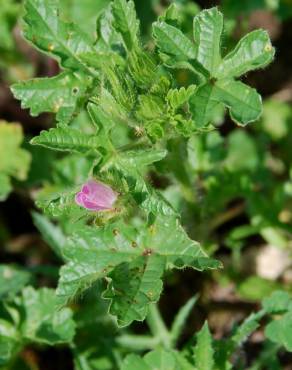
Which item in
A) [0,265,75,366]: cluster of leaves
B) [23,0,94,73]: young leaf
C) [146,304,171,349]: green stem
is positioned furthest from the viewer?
[146,304,171,349]: green stem

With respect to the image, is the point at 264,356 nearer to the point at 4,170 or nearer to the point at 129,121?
the point at 129,121

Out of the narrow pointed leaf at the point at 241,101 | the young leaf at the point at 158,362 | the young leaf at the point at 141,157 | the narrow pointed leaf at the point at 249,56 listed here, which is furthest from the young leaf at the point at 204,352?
the narrow pointed leaf at the point at 249,56

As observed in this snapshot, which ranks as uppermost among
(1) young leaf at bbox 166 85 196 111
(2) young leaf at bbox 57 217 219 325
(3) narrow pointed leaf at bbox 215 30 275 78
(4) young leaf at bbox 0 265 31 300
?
(3) narrow pointed leaf at bbox 215 30 275 78

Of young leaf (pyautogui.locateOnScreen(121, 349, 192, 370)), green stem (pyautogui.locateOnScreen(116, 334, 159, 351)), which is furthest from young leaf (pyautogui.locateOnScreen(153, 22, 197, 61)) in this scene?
green stem (pyautogui.locateOnScreen(116, 334, 159, 351))

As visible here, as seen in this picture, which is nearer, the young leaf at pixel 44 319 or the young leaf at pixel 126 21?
the young leaf at pixel 126 21

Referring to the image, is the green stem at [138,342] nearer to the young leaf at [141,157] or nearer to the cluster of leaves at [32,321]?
the cluster of leaves at [32,321]

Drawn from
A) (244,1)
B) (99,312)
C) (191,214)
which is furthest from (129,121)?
(244,1)

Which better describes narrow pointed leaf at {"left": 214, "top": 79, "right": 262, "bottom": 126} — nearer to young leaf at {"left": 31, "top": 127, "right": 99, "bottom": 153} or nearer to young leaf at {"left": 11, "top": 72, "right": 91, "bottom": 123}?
young leaf at {"left": 31, "top": 127, "right": 99, "bottom": 153}
